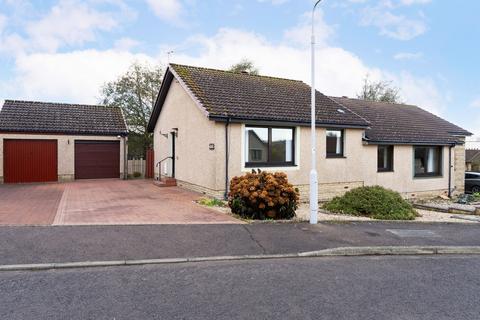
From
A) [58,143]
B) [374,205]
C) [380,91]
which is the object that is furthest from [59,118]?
[380,91]

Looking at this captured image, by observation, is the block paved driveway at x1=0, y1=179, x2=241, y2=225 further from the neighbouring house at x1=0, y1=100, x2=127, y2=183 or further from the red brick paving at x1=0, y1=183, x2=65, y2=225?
the neighbouring house at x1=0, y1=100, x2=127, y2=183

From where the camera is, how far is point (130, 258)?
5758 mm

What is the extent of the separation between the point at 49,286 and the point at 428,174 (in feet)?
64.0

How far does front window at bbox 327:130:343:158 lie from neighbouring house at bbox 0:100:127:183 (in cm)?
1221

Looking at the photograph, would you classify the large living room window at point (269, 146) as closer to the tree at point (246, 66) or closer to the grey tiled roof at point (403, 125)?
the grey tiled roof at point (403, 125)

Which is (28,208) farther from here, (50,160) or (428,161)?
(428,161)

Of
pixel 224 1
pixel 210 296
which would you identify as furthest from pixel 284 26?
pixel 210 296

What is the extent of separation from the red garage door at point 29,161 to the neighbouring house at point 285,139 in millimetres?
5827

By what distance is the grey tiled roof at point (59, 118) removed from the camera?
1892cm

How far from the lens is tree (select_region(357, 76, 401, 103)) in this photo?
1602 inches

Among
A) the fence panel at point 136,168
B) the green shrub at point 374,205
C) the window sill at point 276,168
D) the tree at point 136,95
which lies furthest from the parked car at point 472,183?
the tree at point 136,95

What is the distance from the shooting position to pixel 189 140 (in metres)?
15.0

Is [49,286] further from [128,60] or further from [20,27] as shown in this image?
[128,60]

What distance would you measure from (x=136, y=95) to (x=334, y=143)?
19589 mm
